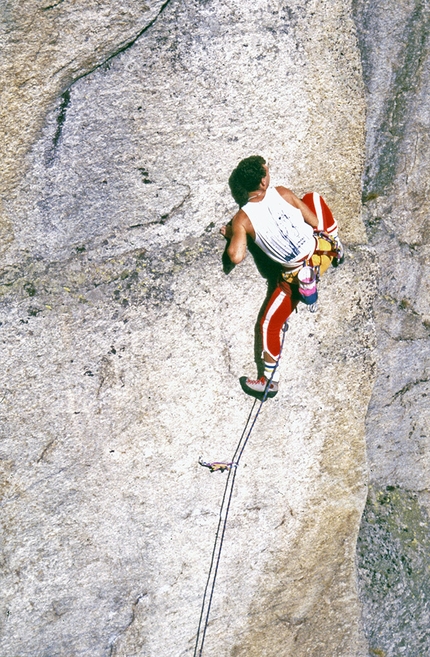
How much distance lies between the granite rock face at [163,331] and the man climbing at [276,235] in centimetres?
8

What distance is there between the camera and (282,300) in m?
2.95

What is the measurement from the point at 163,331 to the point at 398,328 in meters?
1.19

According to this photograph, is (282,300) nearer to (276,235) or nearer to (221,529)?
(276,235)

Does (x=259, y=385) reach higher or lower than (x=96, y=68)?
lower

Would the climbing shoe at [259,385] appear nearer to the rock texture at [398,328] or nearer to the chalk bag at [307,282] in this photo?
the chalk bag at [307,282]

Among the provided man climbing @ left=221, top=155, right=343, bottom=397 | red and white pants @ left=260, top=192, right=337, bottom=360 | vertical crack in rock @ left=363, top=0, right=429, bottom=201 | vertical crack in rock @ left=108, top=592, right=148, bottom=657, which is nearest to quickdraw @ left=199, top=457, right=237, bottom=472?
man climbing @ left=221, top=155, right=343, bottom=397

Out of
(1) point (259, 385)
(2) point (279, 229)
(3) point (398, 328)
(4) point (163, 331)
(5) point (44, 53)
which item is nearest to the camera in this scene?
(5) point (44, 53)

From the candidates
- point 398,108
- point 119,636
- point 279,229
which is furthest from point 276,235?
point 119,636

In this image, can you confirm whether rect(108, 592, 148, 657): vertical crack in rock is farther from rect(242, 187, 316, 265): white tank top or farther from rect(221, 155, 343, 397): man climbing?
rect(242, 187, 316, 265): white tank top

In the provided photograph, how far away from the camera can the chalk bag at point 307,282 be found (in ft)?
9.36

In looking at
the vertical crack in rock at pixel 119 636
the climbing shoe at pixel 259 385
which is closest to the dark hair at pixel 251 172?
the climbing shoe at pixel 259 385

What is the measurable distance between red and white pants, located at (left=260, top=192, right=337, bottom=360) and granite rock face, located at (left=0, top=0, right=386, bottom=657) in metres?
0.08

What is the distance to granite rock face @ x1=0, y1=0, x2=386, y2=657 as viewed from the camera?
271 cm

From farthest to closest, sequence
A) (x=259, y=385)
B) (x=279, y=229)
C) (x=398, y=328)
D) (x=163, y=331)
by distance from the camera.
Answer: (x=398, y=328) < (x=259, y=385) < (x=163, y=331) < (x=279, y=229)
